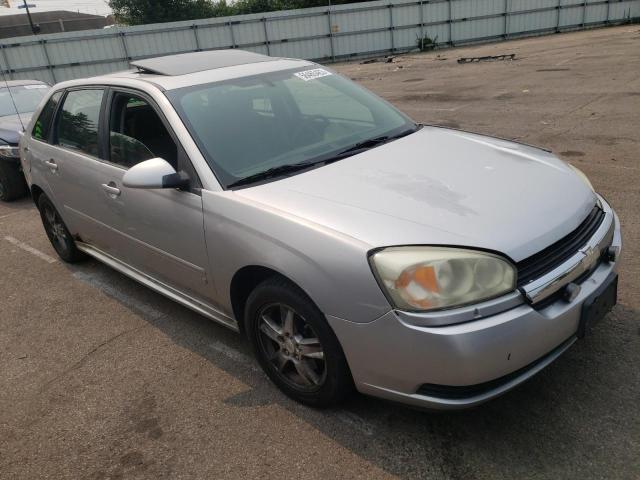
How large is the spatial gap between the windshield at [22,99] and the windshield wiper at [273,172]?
672cm

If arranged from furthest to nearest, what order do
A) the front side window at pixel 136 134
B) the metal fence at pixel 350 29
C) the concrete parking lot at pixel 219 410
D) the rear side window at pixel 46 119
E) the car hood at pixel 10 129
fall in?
the metal fence at pixel 350 29 → the car hood at pixel 10 129 → the rear side window at pixel 46 119 → the front side window at pixel 136 134 → the concrete parking lot at pixel 219 410

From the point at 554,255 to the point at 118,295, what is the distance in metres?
3.29

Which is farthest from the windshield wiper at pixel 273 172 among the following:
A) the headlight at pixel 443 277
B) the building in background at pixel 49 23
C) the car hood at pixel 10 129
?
the building in background at pixel 49 23

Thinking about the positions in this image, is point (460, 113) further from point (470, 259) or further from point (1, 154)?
point (470, 259)

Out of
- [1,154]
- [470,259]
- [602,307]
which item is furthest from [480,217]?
[1,154]

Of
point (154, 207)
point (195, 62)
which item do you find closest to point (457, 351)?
point (154, 207)

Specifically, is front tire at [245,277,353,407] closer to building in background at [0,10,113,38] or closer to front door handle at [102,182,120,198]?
front door handle at [102,182,120,198]

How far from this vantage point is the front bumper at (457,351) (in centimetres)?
204

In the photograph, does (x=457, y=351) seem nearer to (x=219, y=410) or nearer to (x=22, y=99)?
(x=219, y=410)

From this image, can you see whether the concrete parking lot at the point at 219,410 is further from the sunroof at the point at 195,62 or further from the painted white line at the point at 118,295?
the sunroof at the point at 195,62

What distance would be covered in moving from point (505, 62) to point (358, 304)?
55.0 feet

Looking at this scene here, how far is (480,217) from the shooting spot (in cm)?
231

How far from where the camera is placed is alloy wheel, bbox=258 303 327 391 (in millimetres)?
2566

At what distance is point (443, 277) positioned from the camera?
211cm
